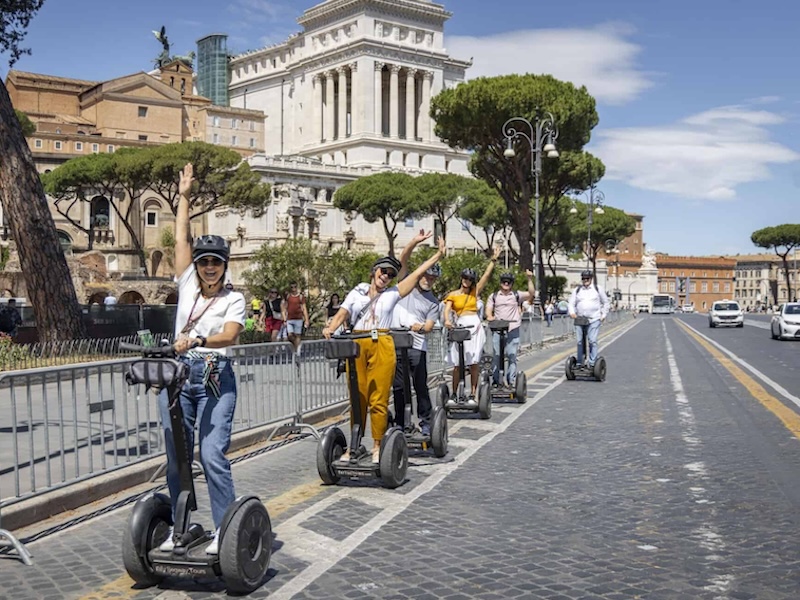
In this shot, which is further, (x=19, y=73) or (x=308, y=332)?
(x=19, y=73)

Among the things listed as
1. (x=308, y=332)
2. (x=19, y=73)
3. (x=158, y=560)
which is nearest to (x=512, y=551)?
(x=158, y=560)

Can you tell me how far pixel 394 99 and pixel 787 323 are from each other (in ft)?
242

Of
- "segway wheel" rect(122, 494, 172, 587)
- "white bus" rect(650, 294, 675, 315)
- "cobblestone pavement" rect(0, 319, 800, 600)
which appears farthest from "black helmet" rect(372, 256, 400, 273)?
"white bus" rect(650, 294, 675, 315)

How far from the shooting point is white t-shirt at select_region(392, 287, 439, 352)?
9203 mm

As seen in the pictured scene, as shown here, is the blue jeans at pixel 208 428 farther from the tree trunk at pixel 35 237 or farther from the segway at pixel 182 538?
the tree trunk at pixel 35 237

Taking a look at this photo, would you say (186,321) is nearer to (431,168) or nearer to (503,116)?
(503,116)

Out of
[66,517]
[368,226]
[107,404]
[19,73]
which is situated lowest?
[66,517]

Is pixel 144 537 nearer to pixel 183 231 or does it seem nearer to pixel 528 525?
pixel 183 231

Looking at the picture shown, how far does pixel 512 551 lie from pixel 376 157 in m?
92.3

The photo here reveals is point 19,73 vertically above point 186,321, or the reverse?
point 19,73

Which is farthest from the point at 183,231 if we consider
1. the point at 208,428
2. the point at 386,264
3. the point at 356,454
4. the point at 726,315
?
the point at 726,315

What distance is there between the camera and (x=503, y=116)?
143 ft

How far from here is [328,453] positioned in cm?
729

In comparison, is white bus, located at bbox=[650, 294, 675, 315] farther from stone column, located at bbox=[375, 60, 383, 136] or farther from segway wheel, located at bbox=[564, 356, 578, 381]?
segway wheel, located at bbox=[564, 356, 578, 381]
